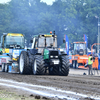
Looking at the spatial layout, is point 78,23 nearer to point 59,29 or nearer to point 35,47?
point 59,29

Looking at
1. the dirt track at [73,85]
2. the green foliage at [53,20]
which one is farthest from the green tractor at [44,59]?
the green foliage at [53,20]

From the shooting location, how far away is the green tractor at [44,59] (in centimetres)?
1922

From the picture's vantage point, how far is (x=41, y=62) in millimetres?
18922

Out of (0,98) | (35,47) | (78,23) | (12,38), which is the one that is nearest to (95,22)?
(78,23)

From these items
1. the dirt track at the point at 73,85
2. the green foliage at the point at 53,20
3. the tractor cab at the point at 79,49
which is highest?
the green foliage at the point at 53,20

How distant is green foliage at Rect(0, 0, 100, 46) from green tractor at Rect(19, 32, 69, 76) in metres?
48.4

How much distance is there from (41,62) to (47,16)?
5466cm

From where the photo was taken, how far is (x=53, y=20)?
2881 inches

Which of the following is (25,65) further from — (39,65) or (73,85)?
(73,85)

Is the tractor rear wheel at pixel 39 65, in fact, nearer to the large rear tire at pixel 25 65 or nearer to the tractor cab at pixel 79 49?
the large rear tire at pixel 25 65

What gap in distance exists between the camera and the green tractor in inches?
757

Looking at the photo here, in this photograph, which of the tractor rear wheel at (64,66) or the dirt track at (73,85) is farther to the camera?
the tractor rear wheel at (64,66)

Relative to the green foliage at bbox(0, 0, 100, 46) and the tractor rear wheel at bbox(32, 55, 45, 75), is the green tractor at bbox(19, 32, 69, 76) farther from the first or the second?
the green foliage at bbox(0, 0, 100, 46)

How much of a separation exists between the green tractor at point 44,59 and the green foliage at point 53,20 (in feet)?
159
